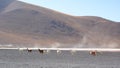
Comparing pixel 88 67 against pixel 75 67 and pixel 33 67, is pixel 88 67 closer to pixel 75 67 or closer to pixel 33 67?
pixel 75 67

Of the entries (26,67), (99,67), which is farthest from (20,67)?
(99,67)

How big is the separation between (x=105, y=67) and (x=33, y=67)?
8463mm

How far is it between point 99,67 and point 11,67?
33.7ft

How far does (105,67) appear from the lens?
201 feet

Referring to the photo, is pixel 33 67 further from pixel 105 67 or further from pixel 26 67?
pixel 105 67

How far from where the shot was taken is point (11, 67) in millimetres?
58344

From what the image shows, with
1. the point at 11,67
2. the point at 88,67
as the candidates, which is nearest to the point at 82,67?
the point at 88,67

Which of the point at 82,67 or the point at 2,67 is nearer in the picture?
the point at 2,67

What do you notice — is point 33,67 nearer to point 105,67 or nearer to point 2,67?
point 2,67

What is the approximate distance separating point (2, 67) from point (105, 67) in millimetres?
12361

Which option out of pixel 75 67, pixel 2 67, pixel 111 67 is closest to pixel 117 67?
pixel 111 67

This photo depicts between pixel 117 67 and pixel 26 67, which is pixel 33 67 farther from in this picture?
pixel 117 67

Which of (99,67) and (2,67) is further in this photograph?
(99,67)

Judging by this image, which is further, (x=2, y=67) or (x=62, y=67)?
(x=62, y=67)
